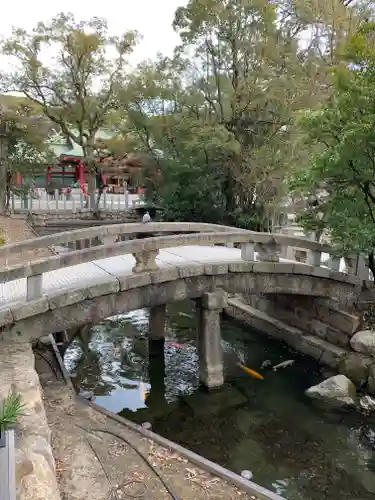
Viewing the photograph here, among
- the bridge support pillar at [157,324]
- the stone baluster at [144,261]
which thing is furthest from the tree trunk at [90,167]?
the stone baluster at [144,261]

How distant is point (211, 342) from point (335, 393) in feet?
9.48

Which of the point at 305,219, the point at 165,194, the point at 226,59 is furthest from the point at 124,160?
the point at 305,219

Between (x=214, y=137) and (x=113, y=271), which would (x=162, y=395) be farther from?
(x=214, y=137)

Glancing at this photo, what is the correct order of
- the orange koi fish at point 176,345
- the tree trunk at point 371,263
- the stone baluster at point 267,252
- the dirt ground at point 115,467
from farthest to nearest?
the orange koi fish at point 176,345, the stone baluster at point 267,252, the tree trunk at point 371,263, the dirt ground at point 115,467

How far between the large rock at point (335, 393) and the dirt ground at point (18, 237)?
8015 millimetres

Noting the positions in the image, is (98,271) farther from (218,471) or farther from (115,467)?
(218,471)

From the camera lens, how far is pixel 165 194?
23000 mm

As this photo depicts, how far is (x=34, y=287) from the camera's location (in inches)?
300

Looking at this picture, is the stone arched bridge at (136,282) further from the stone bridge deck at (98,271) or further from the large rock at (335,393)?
the large rock at (335,393)

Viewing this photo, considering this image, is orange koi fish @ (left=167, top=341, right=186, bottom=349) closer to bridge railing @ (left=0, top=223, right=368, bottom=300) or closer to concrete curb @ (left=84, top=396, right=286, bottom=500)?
bridge railing @ (left=0, top=223, right=368, bottom=300)

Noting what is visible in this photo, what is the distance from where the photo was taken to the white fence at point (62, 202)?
2656cm

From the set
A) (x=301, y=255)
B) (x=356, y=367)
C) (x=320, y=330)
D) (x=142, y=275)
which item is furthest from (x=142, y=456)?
(x=301, y=255)

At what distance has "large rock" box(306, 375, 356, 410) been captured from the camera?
9266 mm

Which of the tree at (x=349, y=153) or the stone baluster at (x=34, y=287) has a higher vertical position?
the tree at (x=349, y=153)
